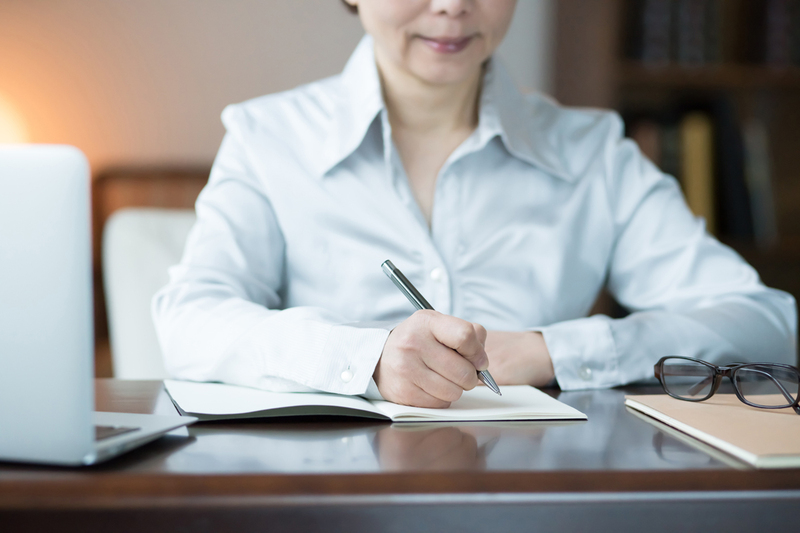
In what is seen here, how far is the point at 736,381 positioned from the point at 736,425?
12cm

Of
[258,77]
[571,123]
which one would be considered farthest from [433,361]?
[258,77]

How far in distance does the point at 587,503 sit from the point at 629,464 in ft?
0.20

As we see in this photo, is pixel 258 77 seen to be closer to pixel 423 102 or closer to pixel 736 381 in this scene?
pixel 423 102

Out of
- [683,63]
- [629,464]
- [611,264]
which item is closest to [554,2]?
[683,63]

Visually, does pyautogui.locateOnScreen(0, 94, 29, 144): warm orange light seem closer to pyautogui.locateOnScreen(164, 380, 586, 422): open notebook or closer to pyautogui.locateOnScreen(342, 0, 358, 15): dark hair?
pyautogui.locateOnScreen(342, 0, 358, 15): dark hair

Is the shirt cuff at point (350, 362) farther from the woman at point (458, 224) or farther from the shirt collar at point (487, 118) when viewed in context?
the shirt collar at point (487, 118)

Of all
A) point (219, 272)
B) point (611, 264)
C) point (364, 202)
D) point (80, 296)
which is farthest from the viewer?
point (611, 264)

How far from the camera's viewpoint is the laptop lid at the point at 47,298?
386mm

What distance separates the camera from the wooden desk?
1.29 ft

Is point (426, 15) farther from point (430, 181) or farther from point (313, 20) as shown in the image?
point (313, 20)

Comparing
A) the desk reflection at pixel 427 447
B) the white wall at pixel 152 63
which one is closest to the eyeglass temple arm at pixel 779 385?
the desk reflection at pixel 427 447

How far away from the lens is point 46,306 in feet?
1.30

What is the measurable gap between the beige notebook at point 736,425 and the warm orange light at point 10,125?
2034 millimetres

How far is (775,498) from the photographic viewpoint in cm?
41
